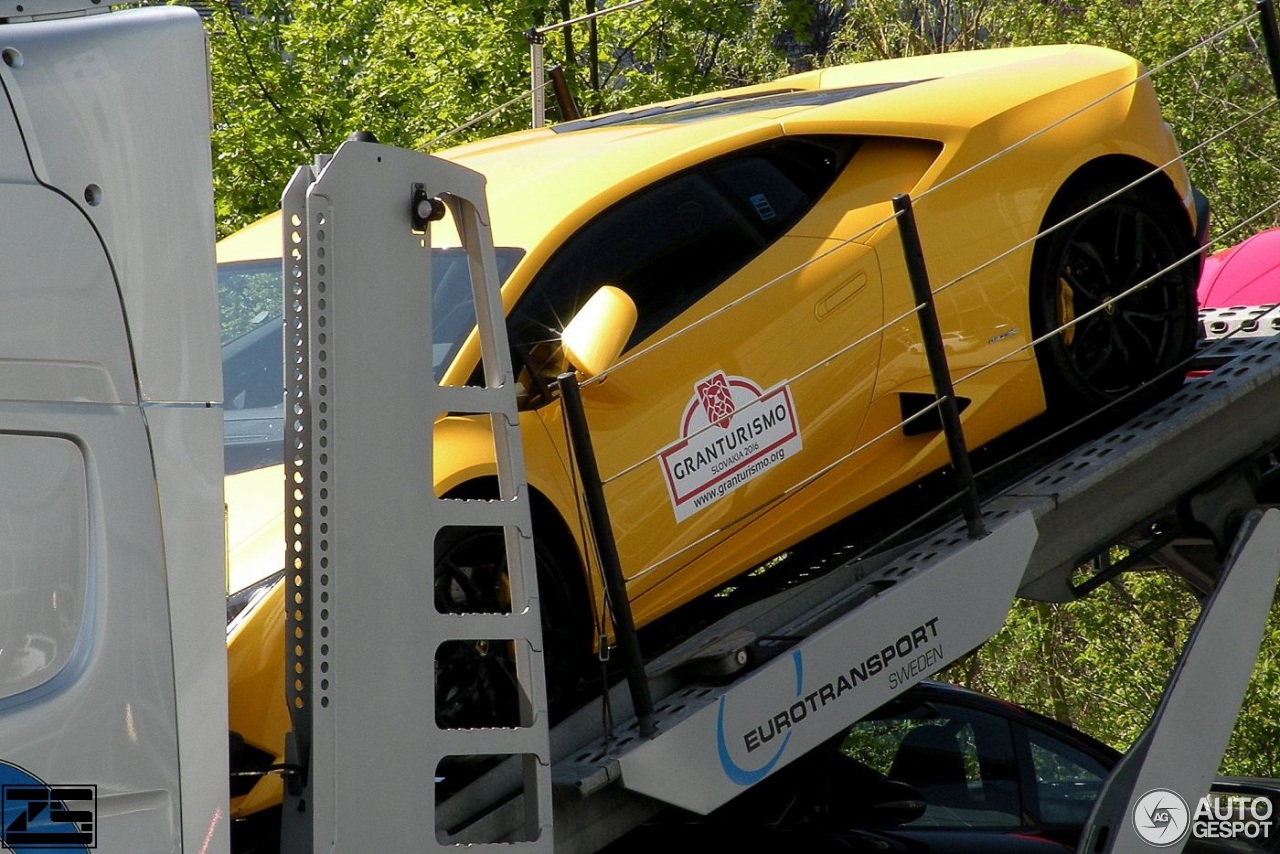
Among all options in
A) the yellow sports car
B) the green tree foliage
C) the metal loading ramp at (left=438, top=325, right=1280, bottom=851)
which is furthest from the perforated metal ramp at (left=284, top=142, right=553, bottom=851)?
the green tree foliage

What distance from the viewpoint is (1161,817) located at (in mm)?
4348

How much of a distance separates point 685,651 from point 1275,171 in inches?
658

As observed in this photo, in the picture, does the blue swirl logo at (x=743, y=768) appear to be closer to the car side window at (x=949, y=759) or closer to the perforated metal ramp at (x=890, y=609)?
the perforated metal ramp at (x=890, y=609)

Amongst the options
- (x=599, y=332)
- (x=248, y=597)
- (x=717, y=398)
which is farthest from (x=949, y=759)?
(x=248, y=597)

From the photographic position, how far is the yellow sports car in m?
3.60

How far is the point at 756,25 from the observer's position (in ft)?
66.3

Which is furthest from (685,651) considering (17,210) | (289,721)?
(17,210)

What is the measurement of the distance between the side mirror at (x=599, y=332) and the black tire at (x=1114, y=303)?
1.70 m

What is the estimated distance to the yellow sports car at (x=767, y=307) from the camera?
360 cm

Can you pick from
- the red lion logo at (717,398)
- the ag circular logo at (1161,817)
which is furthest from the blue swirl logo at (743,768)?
the ag circular logo at (1161,817)

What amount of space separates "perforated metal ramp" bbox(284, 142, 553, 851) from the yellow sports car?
1.19ft

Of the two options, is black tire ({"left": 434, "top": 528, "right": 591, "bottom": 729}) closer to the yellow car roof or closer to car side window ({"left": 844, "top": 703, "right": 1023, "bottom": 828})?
the yellow car roof

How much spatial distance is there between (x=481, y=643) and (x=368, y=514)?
775 millimetres

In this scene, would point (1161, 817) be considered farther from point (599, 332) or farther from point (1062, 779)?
point (599, 332)
